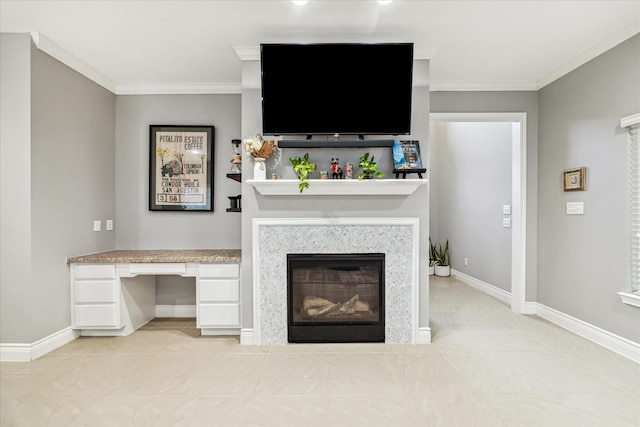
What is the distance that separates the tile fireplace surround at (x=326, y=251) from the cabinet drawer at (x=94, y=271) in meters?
1.33

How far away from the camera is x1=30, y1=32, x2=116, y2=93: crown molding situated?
8.61 feet

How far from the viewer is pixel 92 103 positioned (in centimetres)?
325

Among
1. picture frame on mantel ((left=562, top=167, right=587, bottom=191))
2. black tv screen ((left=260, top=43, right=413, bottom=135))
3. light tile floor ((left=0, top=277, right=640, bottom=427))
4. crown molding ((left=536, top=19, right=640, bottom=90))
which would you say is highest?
crown molding ((left=536, top=19, right=640, bottom=90))

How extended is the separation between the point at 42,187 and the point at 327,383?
269 centimetres

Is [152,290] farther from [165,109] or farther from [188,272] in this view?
[165,109]

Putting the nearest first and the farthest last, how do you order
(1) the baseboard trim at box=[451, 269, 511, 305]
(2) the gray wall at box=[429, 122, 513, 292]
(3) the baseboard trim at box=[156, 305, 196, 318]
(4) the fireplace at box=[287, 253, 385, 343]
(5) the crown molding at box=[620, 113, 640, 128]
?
(5) the crown molding at box=[620, 113, 640, 128] < (4) the fireplace at box=[287, 253, 385, 343] < (3) the baseboard trim at box=[156, 305, 196, 318] < (1) the baseboard trim at box=[451, 269, 511, 305] < (2) the gray wall at box=[429, 122, 513, 292]

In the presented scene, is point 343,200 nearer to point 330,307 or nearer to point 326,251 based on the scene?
point 326,251

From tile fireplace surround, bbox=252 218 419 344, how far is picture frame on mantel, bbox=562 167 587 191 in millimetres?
1638

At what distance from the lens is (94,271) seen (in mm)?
2990

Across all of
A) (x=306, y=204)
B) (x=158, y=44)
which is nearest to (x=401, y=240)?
(x=306, y=204)

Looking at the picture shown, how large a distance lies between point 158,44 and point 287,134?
1.30 m

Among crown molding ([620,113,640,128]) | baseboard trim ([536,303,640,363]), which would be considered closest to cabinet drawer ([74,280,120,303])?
baseboard trim ([536,303,640,363])

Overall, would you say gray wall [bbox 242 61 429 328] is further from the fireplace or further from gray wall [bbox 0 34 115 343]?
gray wall [bbox 0 34 115 343]

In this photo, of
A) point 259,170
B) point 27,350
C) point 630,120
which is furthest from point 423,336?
point 27,350
